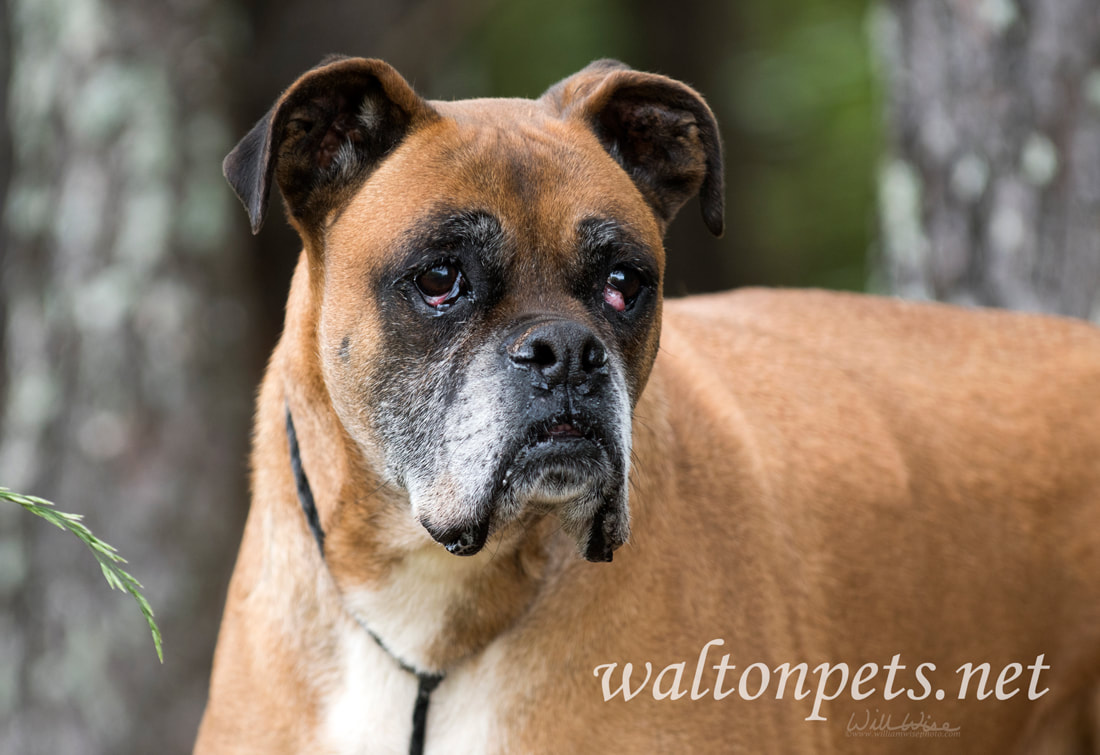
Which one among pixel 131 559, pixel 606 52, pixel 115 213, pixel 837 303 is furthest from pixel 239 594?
pixel 606 52

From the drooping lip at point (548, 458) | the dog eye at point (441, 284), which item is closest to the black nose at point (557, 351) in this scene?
the drooping lip at point (548, 458)

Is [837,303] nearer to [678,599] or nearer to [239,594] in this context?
[678,599]

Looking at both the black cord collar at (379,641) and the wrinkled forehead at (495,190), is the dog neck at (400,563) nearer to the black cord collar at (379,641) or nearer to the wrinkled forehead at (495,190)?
the black cord collar at (379,641)

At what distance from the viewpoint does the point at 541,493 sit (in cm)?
308

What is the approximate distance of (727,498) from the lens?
3.73 meters

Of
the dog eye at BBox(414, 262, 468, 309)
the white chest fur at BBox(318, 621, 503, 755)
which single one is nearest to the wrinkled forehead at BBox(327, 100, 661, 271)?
the dog eye at BBox(414, 262, 468, 309)

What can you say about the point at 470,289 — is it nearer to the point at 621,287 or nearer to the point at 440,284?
the point at 440,284

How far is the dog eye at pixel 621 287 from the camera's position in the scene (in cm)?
339

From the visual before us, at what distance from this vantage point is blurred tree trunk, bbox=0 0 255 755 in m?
6.35

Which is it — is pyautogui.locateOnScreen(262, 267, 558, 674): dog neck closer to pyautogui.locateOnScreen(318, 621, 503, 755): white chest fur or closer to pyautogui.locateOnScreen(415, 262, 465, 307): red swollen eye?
pyautogui.locateOnScreen(318, 621, 503, 755): white chest fur

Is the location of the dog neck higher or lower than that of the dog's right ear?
lower

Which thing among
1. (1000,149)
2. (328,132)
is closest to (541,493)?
(328,132)

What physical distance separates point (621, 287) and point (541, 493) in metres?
0.69

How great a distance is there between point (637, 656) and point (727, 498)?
649 mm
